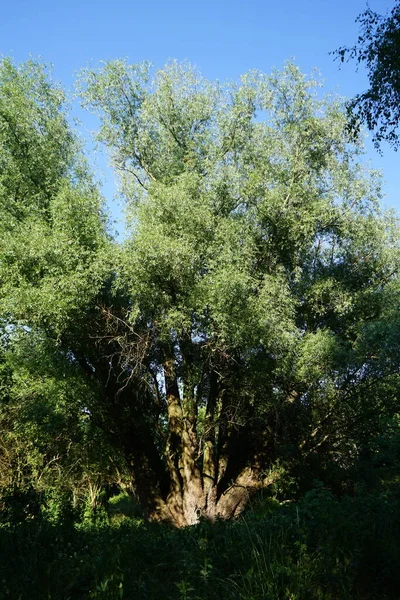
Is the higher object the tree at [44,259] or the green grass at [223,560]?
the tree at [44,259]

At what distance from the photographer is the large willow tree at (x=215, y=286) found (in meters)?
13.2

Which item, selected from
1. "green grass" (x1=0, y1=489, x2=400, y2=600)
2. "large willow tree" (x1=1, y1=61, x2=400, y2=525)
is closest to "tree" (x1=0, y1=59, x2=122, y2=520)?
"large willow tree" (x1=1, y1=61, x2=400, y2=525)

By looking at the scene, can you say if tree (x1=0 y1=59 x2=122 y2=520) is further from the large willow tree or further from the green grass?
the green grass

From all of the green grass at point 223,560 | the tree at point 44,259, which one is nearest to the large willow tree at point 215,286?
the tree at point 44,259

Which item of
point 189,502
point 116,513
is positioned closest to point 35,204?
point 189,502

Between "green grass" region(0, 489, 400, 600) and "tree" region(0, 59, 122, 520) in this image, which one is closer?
"green grass" region(0, 489, 400, 600)

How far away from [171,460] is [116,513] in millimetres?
11238

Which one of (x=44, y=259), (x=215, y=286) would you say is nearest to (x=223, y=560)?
(x=215, y=286)

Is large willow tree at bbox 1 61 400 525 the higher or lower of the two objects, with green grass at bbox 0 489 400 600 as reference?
higher

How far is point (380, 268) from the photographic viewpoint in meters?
16.5

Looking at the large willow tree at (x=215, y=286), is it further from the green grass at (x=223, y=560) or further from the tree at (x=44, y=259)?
the green grass at (x=223, y=560)

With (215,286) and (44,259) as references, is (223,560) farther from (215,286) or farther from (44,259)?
(44,259)

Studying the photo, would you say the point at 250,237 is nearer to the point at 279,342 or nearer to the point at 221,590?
the point at 279,342

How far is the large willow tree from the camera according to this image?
13172mm
